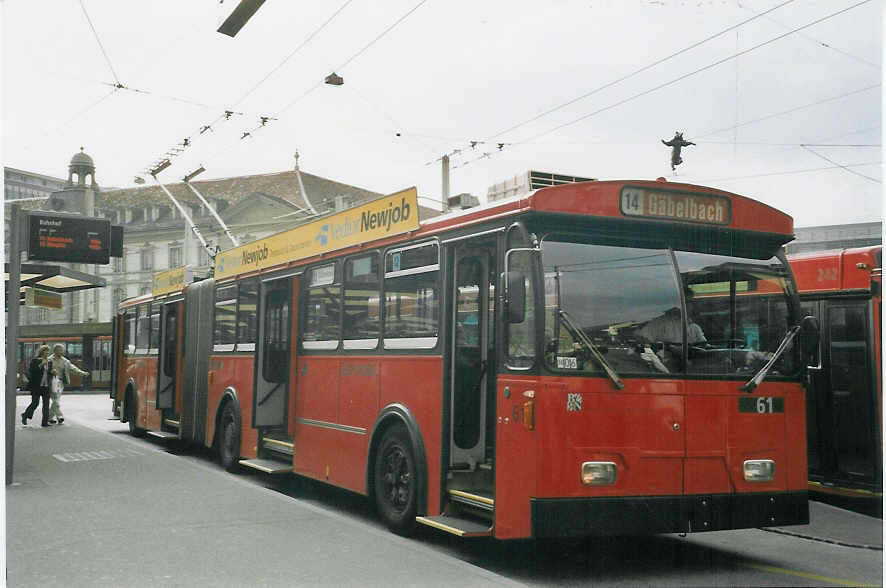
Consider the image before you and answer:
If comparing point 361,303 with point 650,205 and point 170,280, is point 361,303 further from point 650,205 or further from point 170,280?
point 170,280

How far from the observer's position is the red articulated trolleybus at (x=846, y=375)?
9.73 meters

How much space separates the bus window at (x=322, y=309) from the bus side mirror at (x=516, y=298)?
3.51m

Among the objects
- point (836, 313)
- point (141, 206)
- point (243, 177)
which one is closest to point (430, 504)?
point (836, 313)

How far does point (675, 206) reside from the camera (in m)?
6.74

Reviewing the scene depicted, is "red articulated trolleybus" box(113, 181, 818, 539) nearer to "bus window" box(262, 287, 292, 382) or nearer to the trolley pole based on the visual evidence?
"bus window" box(262, 287, 292, 382)

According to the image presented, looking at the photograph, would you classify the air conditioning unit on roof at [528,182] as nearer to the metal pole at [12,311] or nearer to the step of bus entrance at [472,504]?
the step of bus entrance at [472,504]

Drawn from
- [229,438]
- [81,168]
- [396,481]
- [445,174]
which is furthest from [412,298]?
[445,174]

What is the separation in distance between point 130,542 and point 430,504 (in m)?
2.21

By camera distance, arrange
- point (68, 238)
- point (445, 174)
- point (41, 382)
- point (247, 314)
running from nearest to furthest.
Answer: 1. point (68, 238)
2. point (247, 314)
3. point (445, 174)
4. point (41, 382)

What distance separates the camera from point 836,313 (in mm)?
10055

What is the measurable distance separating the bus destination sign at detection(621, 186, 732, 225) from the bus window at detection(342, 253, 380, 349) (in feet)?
9.03

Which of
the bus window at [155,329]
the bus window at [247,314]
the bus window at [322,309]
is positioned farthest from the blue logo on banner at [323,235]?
the bus window at [155,329]

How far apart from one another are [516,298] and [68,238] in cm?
777

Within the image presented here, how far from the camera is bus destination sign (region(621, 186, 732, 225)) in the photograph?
21.7ft
